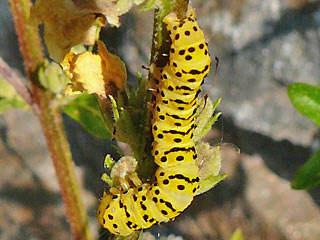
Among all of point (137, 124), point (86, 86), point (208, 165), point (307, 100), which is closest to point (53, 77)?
point (86, 86)

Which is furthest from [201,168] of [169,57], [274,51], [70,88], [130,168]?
[274,51]

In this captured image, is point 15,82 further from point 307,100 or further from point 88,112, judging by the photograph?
point 307,100

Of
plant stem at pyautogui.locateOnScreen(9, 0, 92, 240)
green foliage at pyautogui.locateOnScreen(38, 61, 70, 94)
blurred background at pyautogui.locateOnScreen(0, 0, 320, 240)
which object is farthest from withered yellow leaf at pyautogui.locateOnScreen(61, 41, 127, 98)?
blurred background at pyautogui.locateOnScreen(0, 0, 320, 240)

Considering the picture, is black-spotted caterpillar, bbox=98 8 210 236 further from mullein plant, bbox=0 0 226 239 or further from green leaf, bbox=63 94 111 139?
green leaf, bbox=63 94 111 139

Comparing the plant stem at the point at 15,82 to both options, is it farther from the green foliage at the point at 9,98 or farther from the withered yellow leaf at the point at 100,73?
the withered yellow leaf at the point at 100,73

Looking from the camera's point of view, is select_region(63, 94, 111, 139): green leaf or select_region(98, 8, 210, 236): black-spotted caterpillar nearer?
select_region(98, 8, 210, 236): black-spotted caterpillar

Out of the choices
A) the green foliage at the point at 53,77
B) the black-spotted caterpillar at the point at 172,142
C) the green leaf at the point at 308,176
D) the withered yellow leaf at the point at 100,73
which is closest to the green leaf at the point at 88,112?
the green foliage at the point at 53,77
